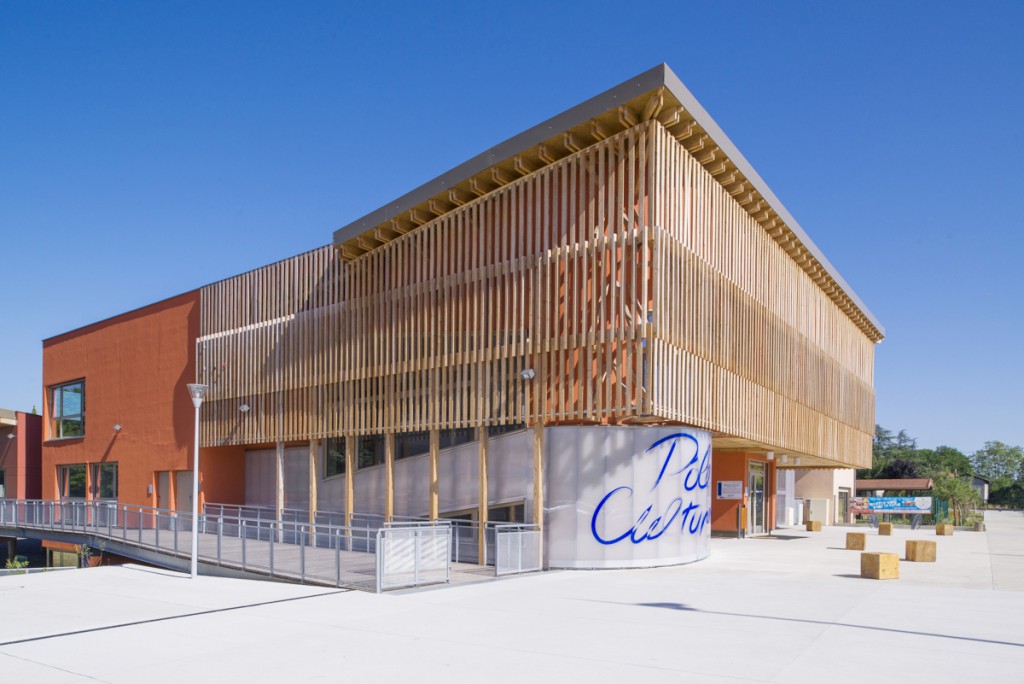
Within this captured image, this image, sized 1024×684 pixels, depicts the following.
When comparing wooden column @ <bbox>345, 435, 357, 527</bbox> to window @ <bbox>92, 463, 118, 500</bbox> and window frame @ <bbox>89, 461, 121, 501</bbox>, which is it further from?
window @ <bbox>92, 463, 118, 500</bbox>

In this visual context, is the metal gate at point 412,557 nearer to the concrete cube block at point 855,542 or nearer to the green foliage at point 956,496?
the concrete cube block at point 855,542

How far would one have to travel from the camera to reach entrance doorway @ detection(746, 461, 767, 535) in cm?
3328

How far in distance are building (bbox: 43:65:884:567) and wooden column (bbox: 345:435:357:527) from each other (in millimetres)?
61

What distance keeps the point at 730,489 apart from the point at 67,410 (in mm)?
26971

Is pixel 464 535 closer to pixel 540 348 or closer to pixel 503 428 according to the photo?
pixel 503 428

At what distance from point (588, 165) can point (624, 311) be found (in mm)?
3473

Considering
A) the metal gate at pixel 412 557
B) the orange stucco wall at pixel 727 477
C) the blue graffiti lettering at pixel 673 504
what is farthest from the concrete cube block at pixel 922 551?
the metal gate at pixel 412 557

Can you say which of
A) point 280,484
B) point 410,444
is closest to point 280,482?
point 280,484

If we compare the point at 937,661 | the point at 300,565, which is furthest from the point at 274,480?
the point at 937,661

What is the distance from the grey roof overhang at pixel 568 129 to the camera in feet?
58.7

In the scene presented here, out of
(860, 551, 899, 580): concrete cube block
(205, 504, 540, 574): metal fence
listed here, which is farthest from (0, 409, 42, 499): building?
(860, 551, 899, 580): concrete cube block

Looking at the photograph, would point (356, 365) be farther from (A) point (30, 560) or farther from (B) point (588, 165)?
(A) point (30, 560)

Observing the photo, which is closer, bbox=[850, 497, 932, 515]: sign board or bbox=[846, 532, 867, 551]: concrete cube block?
bbox=[846, 532, 867, 551]: concrete cube block

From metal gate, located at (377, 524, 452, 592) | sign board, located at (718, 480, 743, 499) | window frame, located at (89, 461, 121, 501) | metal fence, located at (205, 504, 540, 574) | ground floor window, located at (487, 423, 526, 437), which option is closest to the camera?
metal gate, located at (377, 524, 452, 592)
